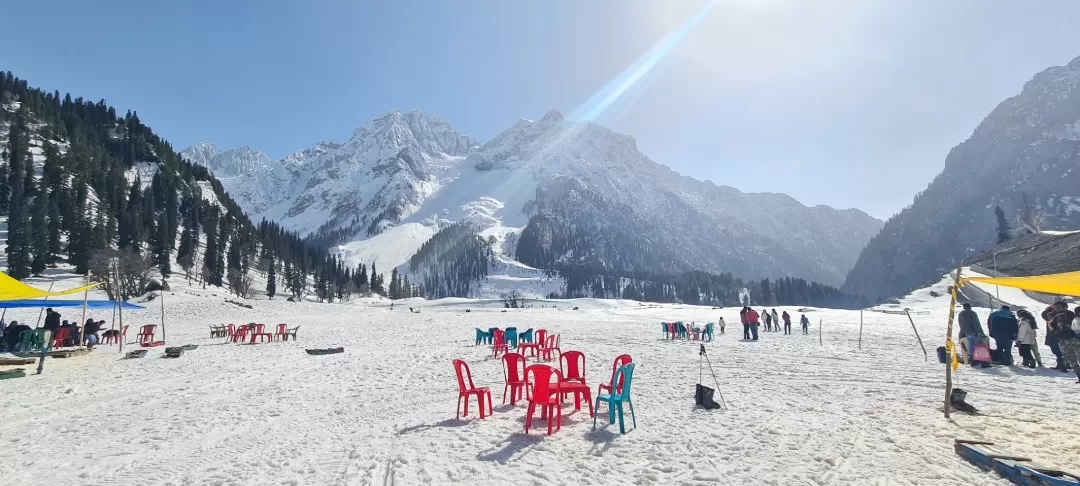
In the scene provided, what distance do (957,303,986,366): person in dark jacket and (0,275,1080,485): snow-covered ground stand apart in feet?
2.49

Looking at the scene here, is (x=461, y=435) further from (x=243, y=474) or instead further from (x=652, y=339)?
(x=652, y=339)

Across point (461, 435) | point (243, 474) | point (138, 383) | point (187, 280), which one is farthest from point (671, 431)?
point (187, 280)

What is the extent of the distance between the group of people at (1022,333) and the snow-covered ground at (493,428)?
796mm

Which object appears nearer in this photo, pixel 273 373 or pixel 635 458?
pixel 635 458

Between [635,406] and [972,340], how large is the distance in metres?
11.7

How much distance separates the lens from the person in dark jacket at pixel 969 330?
45.1 feet

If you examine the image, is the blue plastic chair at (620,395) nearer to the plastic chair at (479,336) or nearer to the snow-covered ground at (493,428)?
the snow-covered ground at (493,428)

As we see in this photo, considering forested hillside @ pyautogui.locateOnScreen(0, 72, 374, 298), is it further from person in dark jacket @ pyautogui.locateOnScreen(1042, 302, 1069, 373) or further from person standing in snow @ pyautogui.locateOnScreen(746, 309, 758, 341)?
person in dark jacket @ pyautogui.locateOnScreen(1042, 302, 1069, 373)

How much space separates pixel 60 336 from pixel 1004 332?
33.8 m

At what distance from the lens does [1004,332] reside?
44.6 feet

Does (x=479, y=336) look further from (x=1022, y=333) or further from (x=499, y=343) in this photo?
(x=1022, y=333)

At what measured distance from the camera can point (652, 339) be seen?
2511 cm

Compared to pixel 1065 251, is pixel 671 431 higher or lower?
lower

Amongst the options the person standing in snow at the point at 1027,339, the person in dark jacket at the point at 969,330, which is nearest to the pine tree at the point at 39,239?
the person in dark jacket at the point at 969,330
